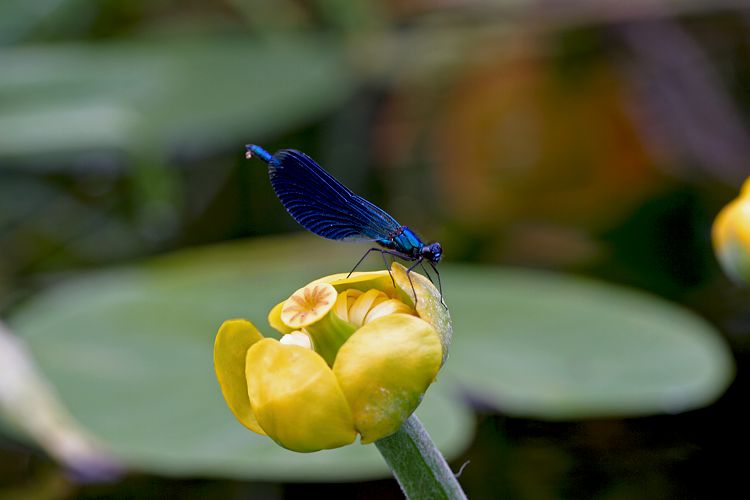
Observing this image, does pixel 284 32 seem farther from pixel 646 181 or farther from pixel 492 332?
pixel 492 332

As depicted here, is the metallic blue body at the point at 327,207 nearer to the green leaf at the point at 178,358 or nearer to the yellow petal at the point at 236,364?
the yellow petal at the point at 236,364

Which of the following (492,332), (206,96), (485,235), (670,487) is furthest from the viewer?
(206,96)

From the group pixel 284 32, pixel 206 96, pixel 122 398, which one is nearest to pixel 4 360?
pixel 122 398

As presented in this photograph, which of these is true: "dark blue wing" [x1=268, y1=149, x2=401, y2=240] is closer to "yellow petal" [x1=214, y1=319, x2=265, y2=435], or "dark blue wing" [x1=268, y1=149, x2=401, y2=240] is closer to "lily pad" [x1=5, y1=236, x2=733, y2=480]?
"yellow petal" [x1=214, y1=319, x2=265, y2=435]

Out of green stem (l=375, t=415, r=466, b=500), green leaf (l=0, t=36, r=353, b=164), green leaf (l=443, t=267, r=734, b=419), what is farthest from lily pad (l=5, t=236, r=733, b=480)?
green stem (l=375, t=415, r=466, b=500)

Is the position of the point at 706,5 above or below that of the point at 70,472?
above

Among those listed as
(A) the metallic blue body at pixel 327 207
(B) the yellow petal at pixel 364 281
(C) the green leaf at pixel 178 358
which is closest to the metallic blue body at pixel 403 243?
(A) the metallic blue body at pixel 327 207

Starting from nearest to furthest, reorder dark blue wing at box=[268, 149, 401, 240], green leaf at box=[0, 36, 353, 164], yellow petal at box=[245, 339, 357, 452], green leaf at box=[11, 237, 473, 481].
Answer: yellow petal at box=[245, 339, 357, 452], dark blue wing at box=[268, 149, 401, 240], green leaf at box=[11, 237, 473, 481], green leaf at box=[0, 36, 353, 164]
